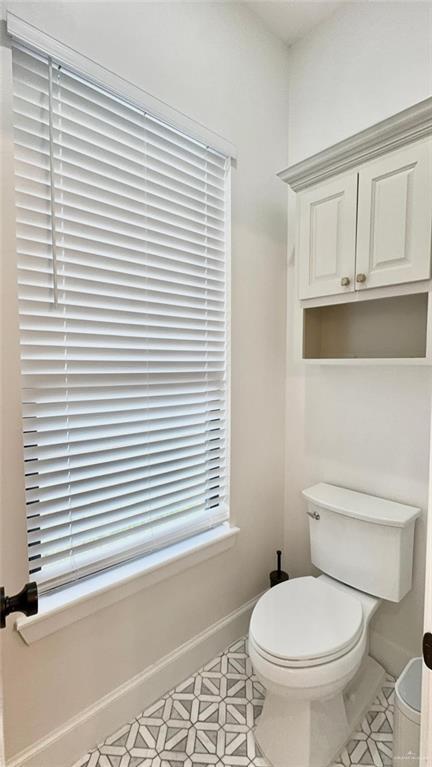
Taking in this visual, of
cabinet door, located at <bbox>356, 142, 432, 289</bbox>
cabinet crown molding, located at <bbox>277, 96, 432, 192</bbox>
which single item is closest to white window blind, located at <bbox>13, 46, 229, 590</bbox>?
cabinet crown molding, located at <bbox>277, 96, 432, 192</bbox>

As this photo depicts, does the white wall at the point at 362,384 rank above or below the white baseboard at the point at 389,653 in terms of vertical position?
above

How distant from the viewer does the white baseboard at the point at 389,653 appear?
5.10 feet

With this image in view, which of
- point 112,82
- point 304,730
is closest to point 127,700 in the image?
point 304,730

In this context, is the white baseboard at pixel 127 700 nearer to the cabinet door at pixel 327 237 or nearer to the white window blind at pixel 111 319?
the white window blind at pixel 111 319

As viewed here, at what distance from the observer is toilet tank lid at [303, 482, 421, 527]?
1418mm

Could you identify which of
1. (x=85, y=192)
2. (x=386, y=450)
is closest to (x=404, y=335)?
(x=386, y=450)

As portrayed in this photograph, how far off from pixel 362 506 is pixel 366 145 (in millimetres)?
1372

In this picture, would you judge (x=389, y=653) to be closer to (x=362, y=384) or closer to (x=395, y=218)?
(x=362, y=384)

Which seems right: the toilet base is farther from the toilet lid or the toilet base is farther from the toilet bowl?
the toilet lid

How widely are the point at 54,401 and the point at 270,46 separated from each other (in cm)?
191

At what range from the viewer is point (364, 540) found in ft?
4.85

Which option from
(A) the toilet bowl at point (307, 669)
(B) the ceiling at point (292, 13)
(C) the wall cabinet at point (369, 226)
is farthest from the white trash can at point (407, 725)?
(B) the ceiling at point (292, 13)

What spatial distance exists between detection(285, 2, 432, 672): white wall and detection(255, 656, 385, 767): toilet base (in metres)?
0.43

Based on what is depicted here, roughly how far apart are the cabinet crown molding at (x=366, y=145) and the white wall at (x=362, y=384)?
13.4 inches
